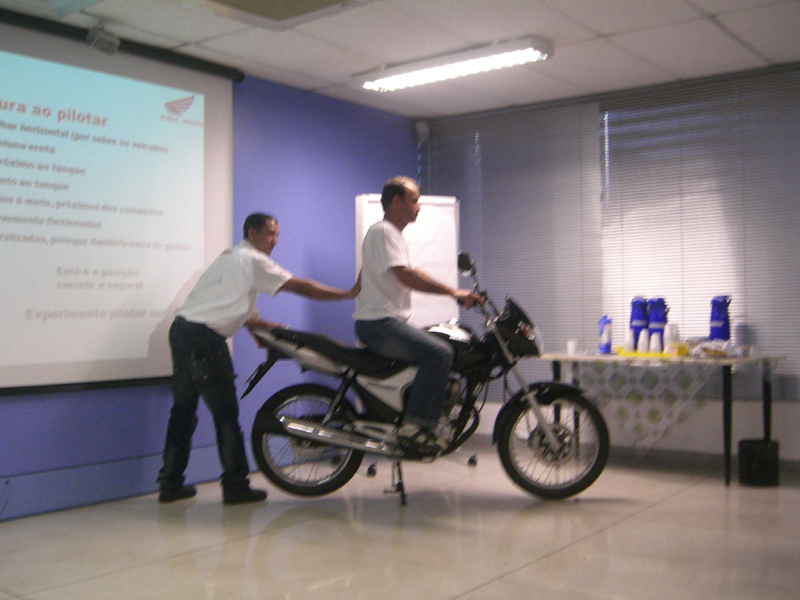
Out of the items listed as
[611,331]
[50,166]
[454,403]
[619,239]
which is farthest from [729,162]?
[50,166]

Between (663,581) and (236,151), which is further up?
(236,151)

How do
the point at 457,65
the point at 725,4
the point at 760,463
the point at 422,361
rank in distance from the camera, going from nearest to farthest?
the point at 422,361, the point at 725,4, the point at 760,463, the point at 457,65

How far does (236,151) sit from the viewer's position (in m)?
4.98

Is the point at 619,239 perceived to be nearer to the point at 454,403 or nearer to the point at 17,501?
the point at 454,403

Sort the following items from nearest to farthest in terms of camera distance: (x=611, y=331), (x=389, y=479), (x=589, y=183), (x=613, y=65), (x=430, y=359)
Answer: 1. (x=430, y=359)
2. (x=389, y=479)
3. (x=613, y=65)
4. (x=611, y=331)
5. (x=589, y=183)

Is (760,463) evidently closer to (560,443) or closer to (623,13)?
(560,443)

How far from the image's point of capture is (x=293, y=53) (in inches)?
185

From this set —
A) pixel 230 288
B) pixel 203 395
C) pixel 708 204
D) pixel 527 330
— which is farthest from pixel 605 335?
pixel 203 395

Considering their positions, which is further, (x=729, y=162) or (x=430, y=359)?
(x=729, y=162)

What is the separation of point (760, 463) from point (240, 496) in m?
2.85

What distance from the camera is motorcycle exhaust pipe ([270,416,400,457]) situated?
12.7 feet

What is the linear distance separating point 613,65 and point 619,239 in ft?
4.00

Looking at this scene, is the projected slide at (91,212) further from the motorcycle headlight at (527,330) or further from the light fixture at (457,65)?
the motorcycle headlight at (527,330)

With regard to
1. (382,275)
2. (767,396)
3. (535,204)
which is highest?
(535,204)
